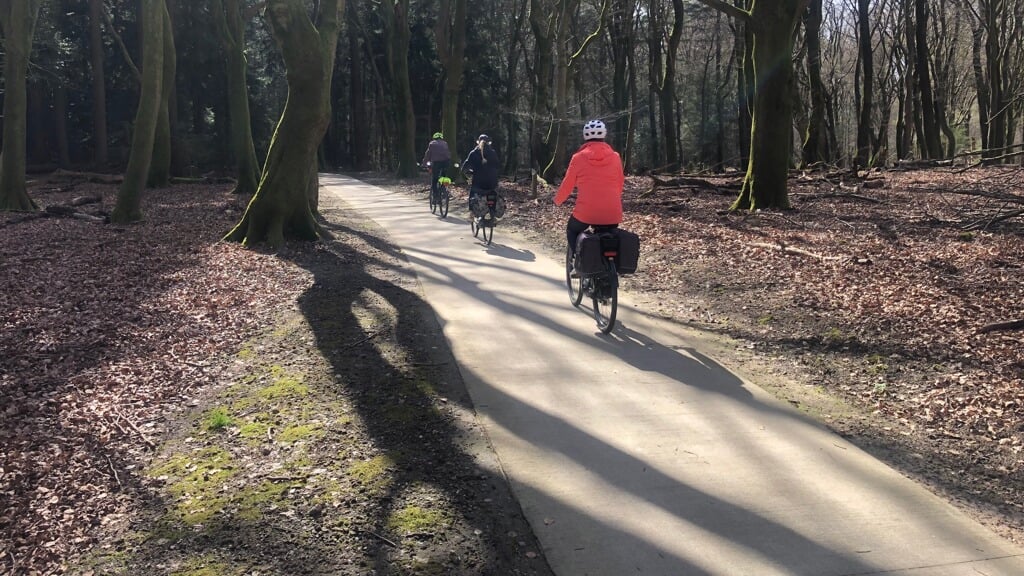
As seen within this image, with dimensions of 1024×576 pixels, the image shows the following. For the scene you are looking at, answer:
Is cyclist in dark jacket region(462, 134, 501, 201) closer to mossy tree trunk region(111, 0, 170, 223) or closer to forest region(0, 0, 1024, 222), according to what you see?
forest region(0, 0, 1024, 222)

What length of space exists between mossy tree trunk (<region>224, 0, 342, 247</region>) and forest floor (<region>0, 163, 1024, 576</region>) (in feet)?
2.46

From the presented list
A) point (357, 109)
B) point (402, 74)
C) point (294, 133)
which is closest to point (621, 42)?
point (402, 74)

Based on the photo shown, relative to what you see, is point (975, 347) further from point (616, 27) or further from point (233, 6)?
point (616, 27)

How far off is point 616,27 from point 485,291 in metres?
33.0

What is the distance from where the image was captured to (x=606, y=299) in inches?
321

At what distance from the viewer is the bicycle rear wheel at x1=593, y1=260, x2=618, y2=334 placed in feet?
26.1

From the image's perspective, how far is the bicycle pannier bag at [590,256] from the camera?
7.90 m

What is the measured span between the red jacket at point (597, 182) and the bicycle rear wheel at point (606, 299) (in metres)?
0.54

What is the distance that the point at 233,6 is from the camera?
24.6 meters

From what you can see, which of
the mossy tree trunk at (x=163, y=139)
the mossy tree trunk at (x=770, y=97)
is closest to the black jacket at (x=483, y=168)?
the mossy tree trunk at (x=770, y=97)

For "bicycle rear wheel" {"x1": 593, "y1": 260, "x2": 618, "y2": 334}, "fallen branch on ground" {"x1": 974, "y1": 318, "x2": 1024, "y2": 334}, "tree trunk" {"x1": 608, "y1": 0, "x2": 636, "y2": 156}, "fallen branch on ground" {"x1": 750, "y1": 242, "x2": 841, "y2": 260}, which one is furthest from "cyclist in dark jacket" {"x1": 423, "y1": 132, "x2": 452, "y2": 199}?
"tree trunk" {"x1": 608, "y1": 0, "x2": 636, "y2": 156}

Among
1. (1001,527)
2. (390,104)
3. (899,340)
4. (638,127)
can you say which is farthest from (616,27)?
(1001,527)

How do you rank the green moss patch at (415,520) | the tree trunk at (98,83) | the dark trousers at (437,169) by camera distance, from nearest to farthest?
the green moss patch at (415,520) < the dark trousers at (437,169) < the tree trunk at (98,83)

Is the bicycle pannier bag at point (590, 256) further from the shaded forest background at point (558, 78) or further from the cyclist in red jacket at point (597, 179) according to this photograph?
the shaded forest background at point (558, 78)
